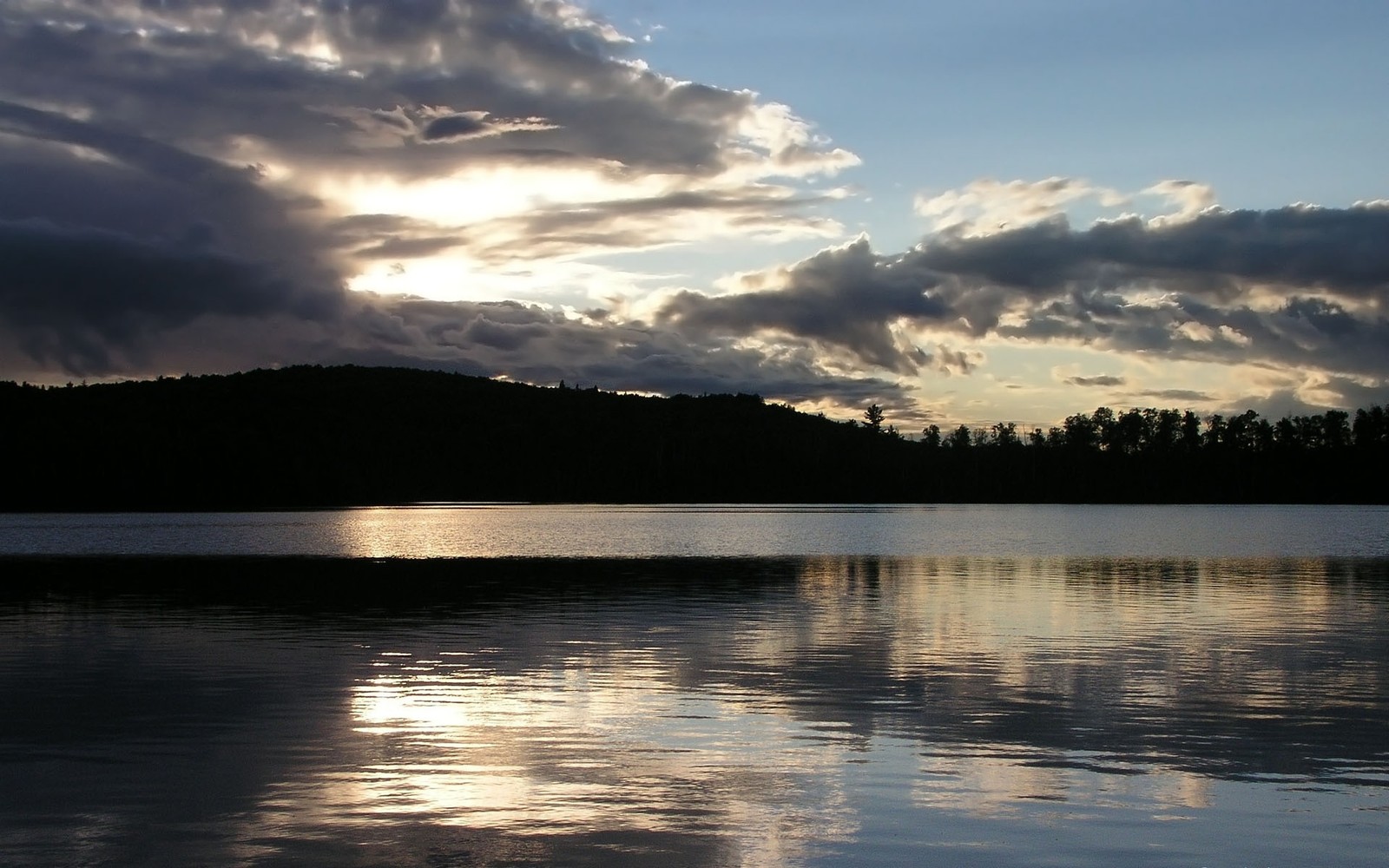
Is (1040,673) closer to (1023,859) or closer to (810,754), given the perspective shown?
(810,754)

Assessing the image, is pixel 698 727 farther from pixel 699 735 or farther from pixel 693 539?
pixel 693 539

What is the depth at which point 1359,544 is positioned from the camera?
81.8 m

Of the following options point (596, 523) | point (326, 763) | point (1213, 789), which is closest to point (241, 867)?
point (326, 763)

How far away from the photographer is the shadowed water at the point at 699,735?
12.2m

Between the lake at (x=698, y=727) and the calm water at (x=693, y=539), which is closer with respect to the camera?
the lake at (x=698, y=727)

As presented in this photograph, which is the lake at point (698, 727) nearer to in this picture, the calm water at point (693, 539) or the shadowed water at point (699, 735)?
the shadowed water at point (699, 735)

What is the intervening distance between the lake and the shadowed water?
0.07 m

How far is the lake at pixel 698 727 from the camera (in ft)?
40.3

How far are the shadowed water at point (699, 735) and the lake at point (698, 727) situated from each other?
0.24 feet

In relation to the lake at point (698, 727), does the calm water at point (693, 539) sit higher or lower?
lower

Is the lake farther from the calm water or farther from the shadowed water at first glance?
the calm water

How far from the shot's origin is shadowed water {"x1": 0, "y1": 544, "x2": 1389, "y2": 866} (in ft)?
40.1

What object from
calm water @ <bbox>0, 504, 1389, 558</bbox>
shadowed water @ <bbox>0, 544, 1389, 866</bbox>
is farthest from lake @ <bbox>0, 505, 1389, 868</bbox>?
calm water @ <bbox>0, 504, 1389, 558</bbox>

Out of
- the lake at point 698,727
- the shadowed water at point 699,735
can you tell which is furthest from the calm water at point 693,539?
the shadowed water at point 699,735
